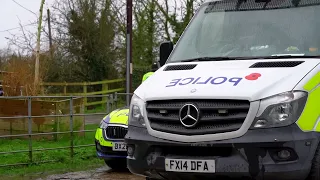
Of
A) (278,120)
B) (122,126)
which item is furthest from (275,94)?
(122,126)

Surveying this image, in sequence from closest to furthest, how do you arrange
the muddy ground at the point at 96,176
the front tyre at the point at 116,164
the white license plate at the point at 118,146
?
the muddy ground at the point at 96,176 < the white license plate at the point at 118,146 < the front tyre at the point at 116,164

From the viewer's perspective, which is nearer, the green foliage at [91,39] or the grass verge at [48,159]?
the grass verge at [48,159]

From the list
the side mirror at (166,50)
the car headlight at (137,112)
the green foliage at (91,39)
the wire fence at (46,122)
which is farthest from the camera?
the green foliage at (91,39)

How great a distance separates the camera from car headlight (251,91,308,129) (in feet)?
16.6

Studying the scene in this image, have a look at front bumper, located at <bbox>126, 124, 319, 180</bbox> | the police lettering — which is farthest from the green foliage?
front bumper, located at <bbox>126, 124, 319, 180</bbox>

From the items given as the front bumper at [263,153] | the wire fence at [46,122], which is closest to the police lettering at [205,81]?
the front bumper at [263,153]

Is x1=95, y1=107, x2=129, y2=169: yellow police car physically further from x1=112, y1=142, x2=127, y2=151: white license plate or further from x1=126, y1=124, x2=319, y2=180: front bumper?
x1=126, y1=124, x2=319, y2=180: front bumper

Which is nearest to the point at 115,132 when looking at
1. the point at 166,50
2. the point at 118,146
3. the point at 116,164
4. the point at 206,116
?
the point at 118,146

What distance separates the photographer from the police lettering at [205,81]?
5.34 meters

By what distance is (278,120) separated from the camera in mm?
5066

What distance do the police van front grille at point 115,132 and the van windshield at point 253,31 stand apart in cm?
301

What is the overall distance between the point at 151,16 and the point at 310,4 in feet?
86.5

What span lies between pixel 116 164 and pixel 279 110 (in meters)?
5.39

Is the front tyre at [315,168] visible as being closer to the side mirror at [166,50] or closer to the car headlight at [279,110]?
the car headlight at [279,110]
